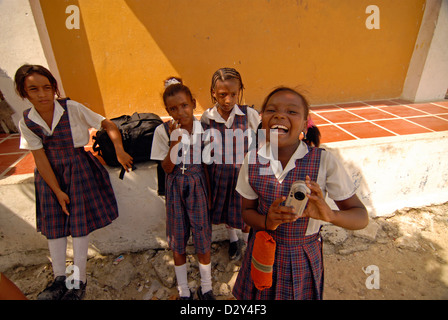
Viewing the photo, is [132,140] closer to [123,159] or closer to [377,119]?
[123,159]

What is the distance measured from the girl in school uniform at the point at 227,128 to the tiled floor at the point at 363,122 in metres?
1.25

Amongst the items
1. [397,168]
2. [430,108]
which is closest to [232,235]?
[397,168]

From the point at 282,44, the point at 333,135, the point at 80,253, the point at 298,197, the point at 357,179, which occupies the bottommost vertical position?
the point at 80,253

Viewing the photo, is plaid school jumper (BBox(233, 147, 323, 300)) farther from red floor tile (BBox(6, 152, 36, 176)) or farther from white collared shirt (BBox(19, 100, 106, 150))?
red floor tile (BBox(6, 152, 36, 176))

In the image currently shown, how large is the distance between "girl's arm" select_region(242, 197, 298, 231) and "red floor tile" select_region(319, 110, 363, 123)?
2.46 metres

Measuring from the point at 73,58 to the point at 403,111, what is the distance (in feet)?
14.7

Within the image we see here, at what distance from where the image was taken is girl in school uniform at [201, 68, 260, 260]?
183cm

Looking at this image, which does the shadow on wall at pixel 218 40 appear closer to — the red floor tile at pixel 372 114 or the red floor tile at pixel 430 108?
the red floor tile at pixel 372 114

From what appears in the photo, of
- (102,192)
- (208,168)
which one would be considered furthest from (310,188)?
(102,192)

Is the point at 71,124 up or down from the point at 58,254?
up

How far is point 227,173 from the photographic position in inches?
74.8

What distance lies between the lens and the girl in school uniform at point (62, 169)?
162cm

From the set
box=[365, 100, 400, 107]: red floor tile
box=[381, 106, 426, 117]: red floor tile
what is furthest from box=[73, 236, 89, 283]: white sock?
box=[365, 100, 400, 107]: red floor tile

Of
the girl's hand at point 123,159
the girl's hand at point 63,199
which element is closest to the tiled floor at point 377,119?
the girl's hand at point 123,159
